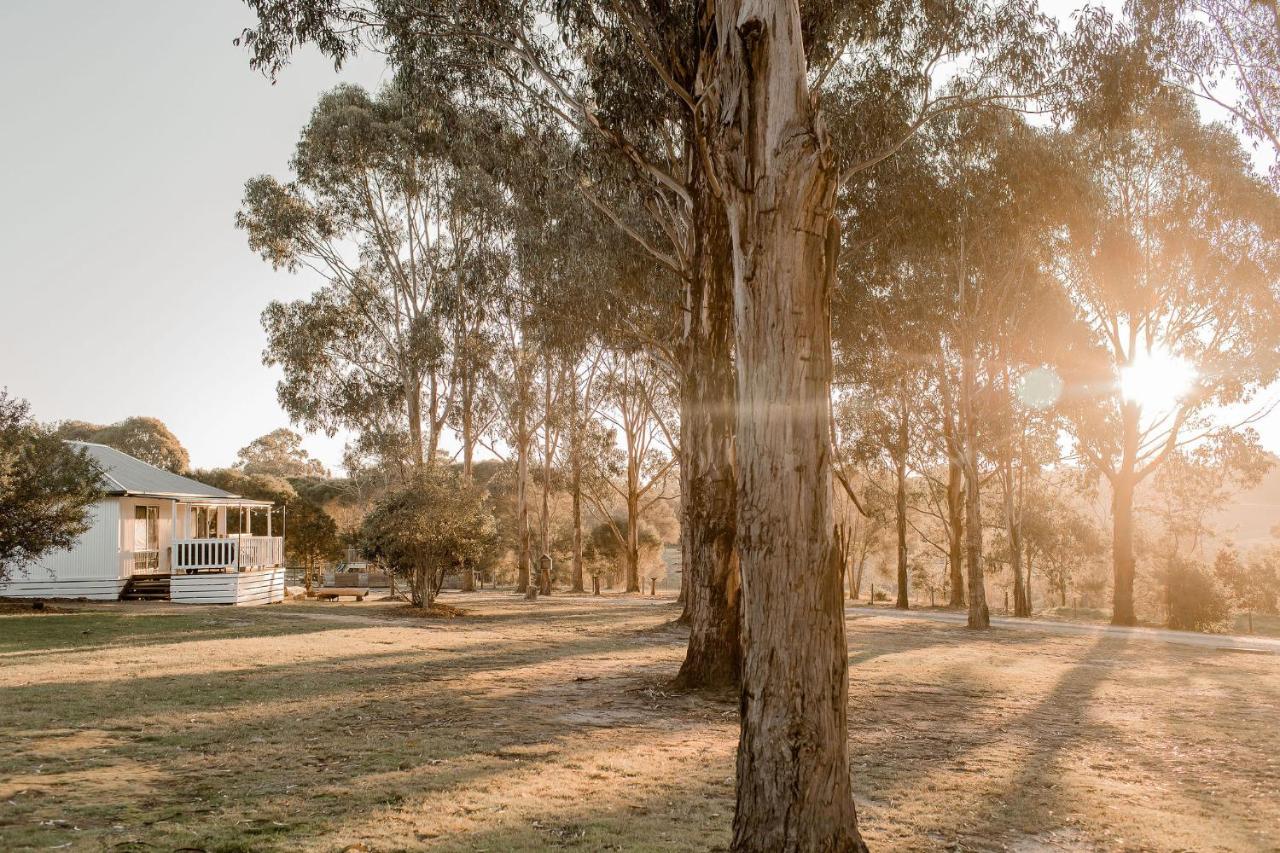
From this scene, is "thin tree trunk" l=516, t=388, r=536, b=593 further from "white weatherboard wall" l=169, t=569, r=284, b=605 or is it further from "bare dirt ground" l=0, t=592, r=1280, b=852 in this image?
"bare dirt ground" l=0, t=592, r=1280, b=852

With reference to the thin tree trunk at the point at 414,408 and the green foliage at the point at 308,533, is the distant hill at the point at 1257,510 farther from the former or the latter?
the thin tree trunk at the point at 414,408

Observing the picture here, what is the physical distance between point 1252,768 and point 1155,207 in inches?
750

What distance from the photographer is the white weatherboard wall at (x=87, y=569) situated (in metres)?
22.9

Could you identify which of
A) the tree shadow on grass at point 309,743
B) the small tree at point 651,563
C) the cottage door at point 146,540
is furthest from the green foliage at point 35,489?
the small tree at point 651,563

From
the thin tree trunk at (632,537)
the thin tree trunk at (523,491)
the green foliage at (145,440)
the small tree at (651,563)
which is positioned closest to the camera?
the thin tree trunk at (523,491)

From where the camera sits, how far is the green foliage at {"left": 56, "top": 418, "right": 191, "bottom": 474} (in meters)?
50.2

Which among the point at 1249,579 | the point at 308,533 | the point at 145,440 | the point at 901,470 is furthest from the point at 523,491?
the point at 145,440

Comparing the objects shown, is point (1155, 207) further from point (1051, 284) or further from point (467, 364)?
point (467, 364)

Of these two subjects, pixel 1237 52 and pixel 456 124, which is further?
pixel 1237 52

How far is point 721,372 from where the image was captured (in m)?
9.84

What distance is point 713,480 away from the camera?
981 cm

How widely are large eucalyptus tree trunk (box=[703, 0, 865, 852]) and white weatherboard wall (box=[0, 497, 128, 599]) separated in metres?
23.9

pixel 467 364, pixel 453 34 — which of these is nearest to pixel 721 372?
pixel 453 34

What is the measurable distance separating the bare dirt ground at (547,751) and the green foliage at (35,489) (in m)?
5.15
